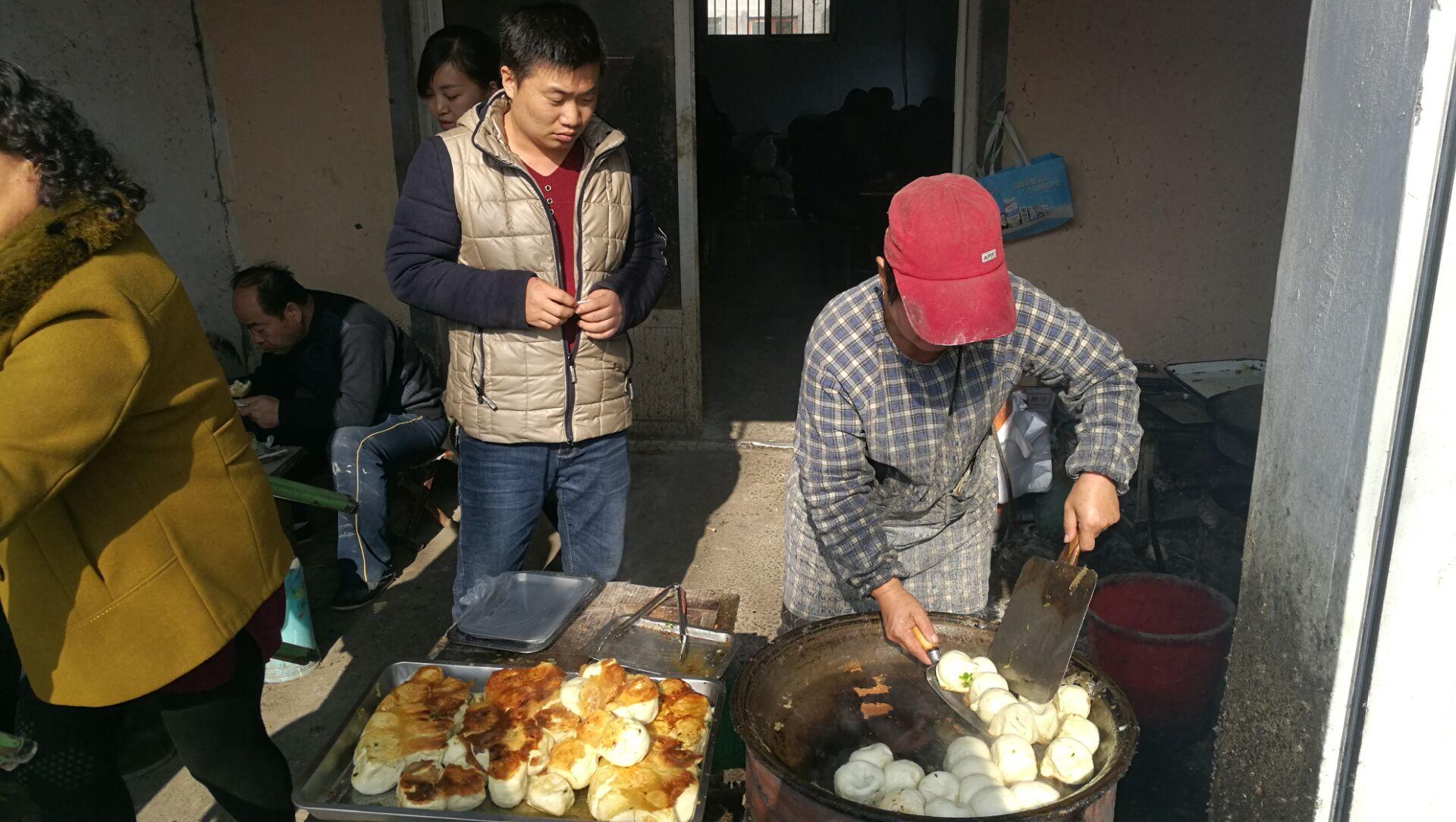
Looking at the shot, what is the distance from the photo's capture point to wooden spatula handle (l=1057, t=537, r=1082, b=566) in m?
2.24

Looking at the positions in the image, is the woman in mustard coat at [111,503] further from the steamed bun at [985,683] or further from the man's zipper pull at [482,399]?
the steamed bun at [985,683]

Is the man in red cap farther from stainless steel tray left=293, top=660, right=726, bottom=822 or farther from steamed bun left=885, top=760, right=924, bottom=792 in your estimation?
stainless steel tray left=293, top=660, right=726, bottom=822

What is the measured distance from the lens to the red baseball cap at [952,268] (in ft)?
6.37

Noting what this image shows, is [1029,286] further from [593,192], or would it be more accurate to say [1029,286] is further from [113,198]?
[113,198]

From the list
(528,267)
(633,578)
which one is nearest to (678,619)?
(528,267)

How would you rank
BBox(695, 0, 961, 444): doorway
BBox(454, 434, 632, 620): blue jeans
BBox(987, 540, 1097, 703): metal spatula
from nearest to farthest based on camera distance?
1. BBox(987, 540, 1097, 703): metal spatula
2. BBox(454, 434, 632, 620): blue jeans
3. BBox(695, 0, 961, 444): doorway

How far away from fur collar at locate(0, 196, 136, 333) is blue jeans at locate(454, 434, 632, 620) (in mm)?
1323

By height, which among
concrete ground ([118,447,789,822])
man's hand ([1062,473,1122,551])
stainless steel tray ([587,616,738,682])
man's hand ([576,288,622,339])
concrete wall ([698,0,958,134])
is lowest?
concrete ground ([118,447,789,822])

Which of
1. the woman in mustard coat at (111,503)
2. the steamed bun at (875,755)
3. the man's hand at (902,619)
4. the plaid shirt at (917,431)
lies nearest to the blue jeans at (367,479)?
the woman in mustard coat at (111,503)

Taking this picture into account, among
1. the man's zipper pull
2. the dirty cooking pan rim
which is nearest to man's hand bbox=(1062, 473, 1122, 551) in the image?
the dirty cooking pan rim

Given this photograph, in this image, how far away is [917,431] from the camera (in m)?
2.32

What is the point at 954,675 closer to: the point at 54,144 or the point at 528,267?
the point at 528,267

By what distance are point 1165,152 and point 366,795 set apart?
4712mm

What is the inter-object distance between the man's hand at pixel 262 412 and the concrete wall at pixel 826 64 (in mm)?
11811
